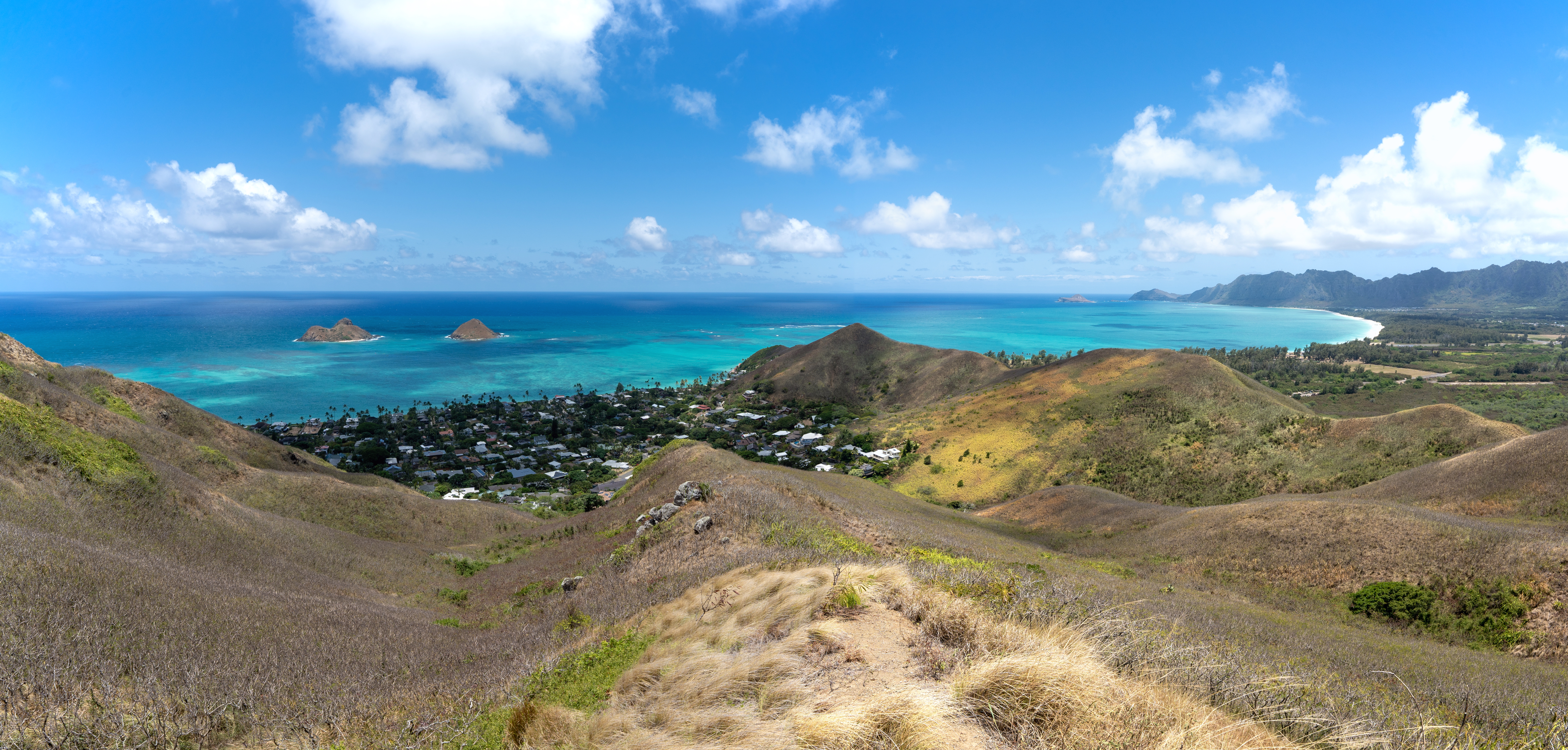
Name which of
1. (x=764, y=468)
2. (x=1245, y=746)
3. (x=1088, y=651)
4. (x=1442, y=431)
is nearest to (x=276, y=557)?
(x=764, y=468)

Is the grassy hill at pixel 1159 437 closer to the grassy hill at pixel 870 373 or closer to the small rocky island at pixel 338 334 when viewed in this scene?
the grassy hill at pixel 870 373

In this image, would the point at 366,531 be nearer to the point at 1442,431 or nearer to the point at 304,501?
the point at 304,501

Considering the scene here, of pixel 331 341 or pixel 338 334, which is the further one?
pixel 338 334

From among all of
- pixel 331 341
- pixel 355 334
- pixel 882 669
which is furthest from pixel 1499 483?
pixel 355 334

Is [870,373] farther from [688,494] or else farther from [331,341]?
[331,341]

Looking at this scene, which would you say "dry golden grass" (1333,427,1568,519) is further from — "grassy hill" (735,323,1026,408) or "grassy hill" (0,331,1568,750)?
"grassy hill" (735,323,1026,408)

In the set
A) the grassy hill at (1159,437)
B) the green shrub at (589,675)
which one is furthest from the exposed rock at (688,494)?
the grassy hill at (1159,437)
